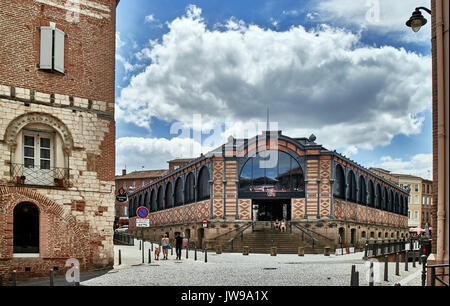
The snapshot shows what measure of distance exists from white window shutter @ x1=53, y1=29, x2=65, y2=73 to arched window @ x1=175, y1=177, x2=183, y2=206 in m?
29.8

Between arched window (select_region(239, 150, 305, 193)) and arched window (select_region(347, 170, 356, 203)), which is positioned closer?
arched window (select_region(239, 150, 305, 193))

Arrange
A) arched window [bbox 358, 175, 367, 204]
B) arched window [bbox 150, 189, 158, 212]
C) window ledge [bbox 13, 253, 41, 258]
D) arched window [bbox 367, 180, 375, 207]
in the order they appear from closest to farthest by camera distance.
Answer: window ledge [bbox 13, 253, 41, 258] → arched window [bbox 358, 175, 367, 204] → arched window [bbox 367, 180, 375, 207] → arched window [bbox 150, 189, 158, 212]

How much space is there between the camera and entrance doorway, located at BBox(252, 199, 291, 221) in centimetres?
4253

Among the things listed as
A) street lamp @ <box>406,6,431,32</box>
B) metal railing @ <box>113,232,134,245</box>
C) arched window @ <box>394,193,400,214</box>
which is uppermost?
street lamp @ <box>406,6,431,32</box>

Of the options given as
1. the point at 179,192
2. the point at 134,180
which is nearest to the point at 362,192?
the point at 179,192

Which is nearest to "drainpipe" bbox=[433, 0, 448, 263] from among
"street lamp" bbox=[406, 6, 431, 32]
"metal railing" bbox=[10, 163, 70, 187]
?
"street lamp" bbox=[406, 6, 431, 32]

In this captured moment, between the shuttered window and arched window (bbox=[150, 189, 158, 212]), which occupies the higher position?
Result: the shuttered window

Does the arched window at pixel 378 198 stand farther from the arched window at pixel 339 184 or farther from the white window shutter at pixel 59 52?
the white window shutter at pixel 59 52

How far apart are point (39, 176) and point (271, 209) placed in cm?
2718

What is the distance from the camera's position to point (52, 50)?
19.0 metres

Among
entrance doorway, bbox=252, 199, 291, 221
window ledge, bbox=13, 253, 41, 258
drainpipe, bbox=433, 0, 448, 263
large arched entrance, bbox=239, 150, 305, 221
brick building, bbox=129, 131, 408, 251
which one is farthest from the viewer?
entrance doorway, bbox=252, 199, 291, 221

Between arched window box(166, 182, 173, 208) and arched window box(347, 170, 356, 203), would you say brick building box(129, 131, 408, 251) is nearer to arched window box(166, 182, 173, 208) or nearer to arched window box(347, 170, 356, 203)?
arched window box(347, 170, 356, 203)
